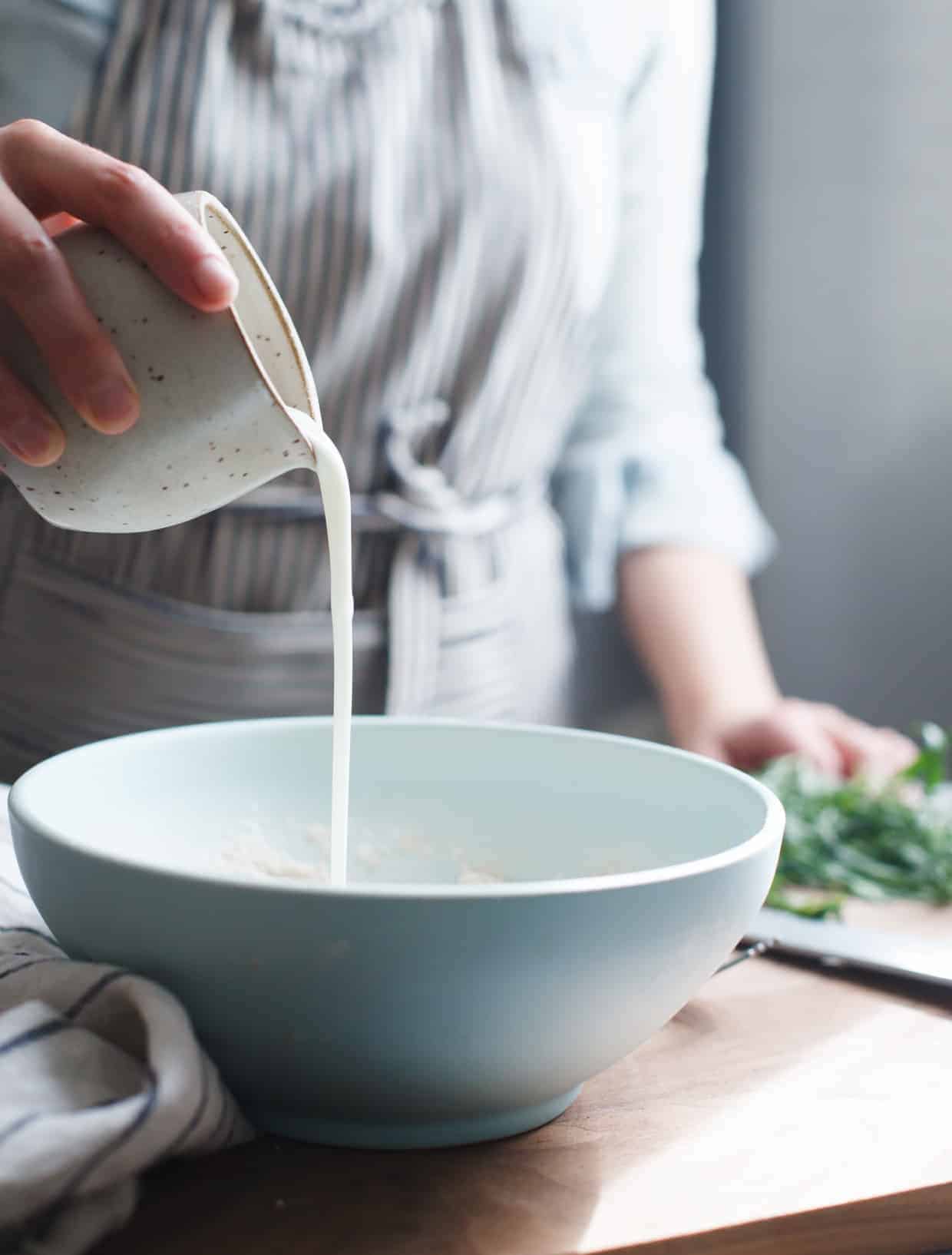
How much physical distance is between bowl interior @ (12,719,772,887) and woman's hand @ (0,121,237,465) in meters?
0.16

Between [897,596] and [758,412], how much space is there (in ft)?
1.06

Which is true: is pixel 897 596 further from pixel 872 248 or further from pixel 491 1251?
pixel 491 1251

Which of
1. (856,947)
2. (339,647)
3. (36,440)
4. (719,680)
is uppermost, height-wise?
(36,440)

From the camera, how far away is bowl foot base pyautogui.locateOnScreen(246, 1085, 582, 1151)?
18.1 inches

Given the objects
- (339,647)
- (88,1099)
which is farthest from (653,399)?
(88,1099)

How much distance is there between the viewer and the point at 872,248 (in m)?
1.62

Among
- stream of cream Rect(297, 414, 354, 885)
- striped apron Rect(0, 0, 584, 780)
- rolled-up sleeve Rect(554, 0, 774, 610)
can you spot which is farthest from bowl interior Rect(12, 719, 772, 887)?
rolled-up sleeve Rect(554, 0, 774, 610)

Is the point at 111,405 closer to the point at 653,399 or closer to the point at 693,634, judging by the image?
the point at 693,634

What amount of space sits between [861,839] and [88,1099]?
0.61m

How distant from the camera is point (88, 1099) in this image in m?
0.41

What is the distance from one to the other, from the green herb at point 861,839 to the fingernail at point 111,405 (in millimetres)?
451

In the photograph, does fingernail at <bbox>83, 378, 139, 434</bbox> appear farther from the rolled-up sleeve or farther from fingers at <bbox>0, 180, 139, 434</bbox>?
the rolled-up sleeve

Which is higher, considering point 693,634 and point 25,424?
point 25,424

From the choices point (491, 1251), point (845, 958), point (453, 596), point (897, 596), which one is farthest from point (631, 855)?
point (897, 596)
